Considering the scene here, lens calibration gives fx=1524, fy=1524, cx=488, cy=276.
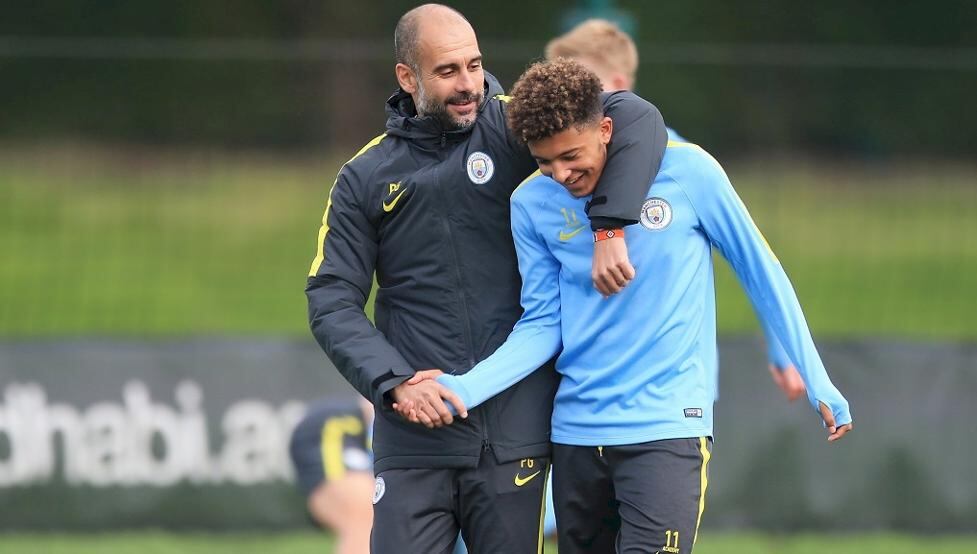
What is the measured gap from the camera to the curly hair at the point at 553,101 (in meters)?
4.21

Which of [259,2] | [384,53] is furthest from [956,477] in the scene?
[259,2]

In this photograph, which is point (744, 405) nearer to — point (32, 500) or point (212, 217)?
point (32, 500)

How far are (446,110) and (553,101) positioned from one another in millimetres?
509

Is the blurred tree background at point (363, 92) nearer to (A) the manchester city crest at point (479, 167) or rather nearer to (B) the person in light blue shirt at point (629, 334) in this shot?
(A) the manchester city crest at point (479, 167)

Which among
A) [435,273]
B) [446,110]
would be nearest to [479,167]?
[446,110]

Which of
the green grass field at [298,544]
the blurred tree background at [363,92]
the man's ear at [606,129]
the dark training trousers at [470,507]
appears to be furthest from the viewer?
the blurred tree background at [363,92]

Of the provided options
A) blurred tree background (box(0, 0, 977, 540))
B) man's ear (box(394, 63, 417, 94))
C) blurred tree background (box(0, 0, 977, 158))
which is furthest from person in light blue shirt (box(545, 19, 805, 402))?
blurred tree background (box(0, 0, 977, 540))

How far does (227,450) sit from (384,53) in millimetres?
3456

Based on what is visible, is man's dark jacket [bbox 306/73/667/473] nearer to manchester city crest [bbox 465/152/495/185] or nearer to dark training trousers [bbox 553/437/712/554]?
manchester city crest [bbox 465/152/495/185]

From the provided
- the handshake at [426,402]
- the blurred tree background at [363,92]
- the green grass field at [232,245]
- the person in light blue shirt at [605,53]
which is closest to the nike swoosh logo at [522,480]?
the handshake at [426,402]

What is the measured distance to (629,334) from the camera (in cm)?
→ 439

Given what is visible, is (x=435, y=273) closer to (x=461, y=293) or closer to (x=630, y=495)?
(x=461, y=293)

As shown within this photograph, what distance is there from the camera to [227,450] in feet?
27.8

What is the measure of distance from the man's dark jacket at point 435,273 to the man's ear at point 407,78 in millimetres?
102
